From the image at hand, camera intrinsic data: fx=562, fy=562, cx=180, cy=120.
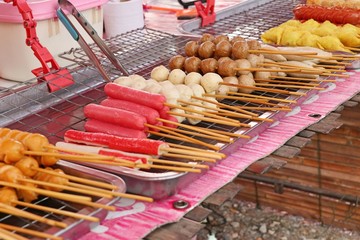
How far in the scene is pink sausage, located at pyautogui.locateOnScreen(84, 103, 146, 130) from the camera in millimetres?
2266

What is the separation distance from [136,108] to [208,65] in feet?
Result: 2.35

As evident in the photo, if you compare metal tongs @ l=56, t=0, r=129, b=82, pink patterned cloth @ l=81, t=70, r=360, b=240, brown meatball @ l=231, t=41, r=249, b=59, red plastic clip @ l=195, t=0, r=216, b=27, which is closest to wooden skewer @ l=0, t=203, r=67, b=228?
pink patterned cloth @ l=81, t=70, r=360, b=240

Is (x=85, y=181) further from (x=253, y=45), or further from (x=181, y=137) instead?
(x=253, y=45)

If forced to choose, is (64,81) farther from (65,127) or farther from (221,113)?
(221,113)

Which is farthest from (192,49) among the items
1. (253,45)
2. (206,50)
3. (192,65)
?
(253,45)

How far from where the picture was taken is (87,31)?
3070mm

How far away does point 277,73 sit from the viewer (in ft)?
9.84

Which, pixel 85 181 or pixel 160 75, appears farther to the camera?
pixel 160 75

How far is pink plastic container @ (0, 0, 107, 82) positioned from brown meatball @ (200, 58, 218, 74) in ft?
2.88

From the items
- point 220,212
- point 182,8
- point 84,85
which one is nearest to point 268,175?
point 220,212

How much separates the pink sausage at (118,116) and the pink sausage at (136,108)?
1.5 inches

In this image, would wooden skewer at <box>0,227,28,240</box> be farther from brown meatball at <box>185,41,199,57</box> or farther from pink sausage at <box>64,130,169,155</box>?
brown meatball at <box>185,41,199,57</box>

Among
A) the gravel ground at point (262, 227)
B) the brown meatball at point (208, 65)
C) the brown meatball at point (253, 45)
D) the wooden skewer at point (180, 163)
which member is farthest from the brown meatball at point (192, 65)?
the gravel ground at point (262, 227)

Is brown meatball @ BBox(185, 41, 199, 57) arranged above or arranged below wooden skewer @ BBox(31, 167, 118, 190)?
above
